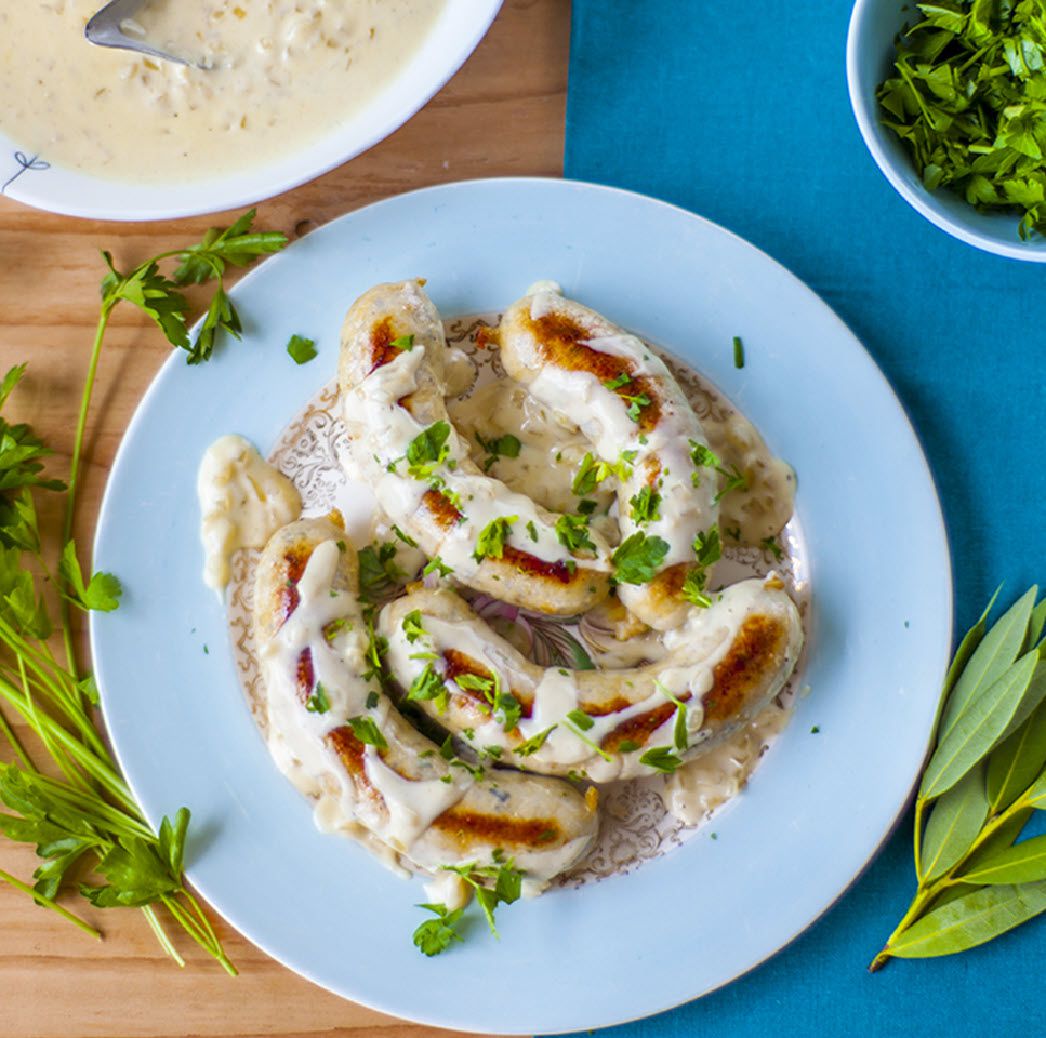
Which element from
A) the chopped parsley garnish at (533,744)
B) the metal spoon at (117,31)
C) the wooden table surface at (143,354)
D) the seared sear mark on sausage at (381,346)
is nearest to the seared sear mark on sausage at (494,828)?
the chopped parsley garnish at (533,744)

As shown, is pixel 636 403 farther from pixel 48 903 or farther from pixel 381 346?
pixel 48 903

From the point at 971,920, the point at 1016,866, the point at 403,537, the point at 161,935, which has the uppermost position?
the point at 403,537

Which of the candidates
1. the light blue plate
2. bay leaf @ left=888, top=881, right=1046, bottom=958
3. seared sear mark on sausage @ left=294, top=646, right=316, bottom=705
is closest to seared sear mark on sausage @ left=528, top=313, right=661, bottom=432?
the light blue plate

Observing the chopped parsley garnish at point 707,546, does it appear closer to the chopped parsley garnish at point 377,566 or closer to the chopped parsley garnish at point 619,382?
the chopped parsley garnish at point 619,382

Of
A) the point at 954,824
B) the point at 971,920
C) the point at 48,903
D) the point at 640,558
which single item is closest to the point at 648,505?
the point at 640,558

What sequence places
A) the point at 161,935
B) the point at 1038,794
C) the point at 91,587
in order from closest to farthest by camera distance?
the point at 1038,794
the point at 91,587
the point at 161,935

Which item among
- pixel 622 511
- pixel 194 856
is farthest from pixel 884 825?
pixel 194 856
